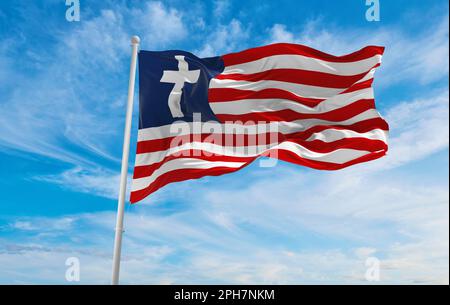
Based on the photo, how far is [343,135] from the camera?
1056cm

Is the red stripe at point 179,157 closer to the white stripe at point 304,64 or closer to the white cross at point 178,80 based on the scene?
the white cross at point 178,80

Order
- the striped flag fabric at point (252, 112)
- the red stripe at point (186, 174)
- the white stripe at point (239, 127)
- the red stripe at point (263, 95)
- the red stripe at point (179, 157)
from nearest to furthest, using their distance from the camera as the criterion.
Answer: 1. the red stripe at point (186, 174)
2. the red stripe at point (179, 157)
3. the striped flag fabric at point (252, 112)
4. the white stripe at point (239, 127)
5. the red stripe at point (263, 95)

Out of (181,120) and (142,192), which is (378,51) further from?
(142,192)

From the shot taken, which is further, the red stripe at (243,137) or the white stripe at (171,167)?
the red stripe at (243,137)

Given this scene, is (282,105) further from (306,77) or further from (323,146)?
(323,146)

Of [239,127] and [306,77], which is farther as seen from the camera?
[306,77]

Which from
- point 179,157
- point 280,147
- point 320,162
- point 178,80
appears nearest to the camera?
point 179,157

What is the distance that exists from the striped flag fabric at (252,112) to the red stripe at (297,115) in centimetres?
2

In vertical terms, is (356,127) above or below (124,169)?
above

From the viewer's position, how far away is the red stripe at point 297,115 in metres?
10.8

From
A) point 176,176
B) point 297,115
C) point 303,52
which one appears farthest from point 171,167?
point 303,52

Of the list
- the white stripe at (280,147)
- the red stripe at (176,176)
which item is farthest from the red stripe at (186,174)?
the white stripe at (280,147)

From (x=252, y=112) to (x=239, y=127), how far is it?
55 cm

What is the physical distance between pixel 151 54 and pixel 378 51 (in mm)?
5233
